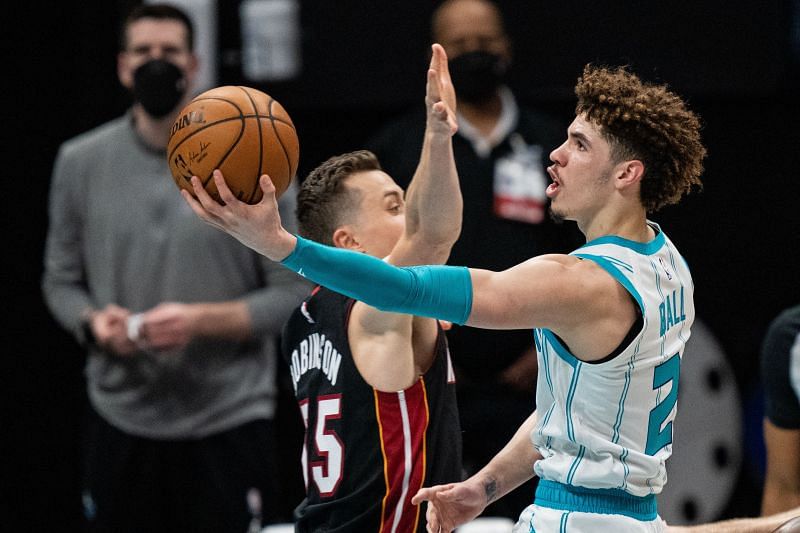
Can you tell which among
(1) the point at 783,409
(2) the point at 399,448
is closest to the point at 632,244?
(2) the point at 399,448

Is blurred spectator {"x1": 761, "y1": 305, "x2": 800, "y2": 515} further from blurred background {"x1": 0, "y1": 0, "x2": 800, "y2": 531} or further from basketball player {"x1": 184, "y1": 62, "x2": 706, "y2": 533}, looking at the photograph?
basketball player {"x1": 184, "y1": 62, "x2": 706, "y2": 533}

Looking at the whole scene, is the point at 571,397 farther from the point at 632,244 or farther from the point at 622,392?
the point at 632,244

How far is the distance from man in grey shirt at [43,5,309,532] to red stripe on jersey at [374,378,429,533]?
1.75m

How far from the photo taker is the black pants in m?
5.28

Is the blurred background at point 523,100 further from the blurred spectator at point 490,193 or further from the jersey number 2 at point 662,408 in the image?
the jersey number 2 at point 662,408

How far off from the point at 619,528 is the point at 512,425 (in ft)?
7.05

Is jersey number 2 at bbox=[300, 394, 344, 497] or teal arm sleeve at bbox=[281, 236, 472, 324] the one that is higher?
teal arm sleeve at bbox=[281, 236, 472, 324]

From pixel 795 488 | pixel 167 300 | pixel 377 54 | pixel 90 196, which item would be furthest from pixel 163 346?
pixel 795 488

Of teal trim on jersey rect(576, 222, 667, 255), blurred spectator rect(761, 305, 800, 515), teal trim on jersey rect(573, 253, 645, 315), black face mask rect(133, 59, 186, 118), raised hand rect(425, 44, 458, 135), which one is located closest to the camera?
teal trim on jersey rect(573, 253, 645, 315)

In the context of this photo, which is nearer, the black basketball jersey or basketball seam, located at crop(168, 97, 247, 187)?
basketball seam, located at crop(168, 97, 247, 187)

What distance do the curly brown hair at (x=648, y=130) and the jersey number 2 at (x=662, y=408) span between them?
15.6 inches

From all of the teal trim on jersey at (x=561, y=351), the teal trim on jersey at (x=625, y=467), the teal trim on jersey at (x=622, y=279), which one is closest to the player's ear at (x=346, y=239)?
the teal trim on jersey at (x=561, y=351)

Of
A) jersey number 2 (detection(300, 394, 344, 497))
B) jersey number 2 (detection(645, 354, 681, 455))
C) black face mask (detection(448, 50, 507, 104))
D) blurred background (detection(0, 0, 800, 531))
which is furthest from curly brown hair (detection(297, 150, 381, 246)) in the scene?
blurred background (detection(0, 0, 800, 531))

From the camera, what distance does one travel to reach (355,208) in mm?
3746
